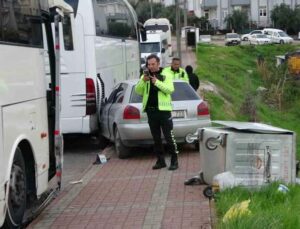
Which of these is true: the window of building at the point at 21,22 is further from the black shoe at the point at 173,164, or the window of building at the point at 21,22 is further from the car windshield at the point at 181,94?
A: the car windshield at the point at 181,94

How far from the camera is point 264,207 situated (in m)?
6.93

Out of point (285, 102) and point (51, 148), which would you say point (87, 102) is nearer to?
point (51, 148)

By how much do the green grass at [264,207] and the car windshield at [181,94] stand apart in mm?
4870

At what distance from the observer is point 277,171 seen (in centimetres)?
793

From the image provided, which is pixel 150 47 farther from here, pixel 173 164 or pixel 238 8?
pixel 238 8

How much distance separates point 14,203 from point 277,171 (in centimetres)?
324

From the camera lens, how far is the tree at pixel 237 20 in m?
101

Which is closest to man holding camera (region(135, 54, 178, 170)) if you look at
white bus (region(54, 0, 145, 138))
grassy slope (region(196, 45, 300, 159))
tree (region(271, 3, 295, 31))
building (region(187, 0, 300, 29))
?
white bus (region(54, 0, 145, 138))

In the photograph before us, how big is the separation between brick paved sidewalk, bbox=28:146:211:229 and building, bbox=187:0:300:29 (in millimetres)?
95486

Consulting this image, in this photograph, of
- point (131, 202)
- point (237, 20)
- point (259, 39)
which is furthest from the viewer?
point (237, 20)

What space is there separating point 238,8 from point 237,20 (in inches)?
196

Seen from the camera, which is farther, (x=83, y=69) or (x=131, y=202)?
(x=83, y=69)

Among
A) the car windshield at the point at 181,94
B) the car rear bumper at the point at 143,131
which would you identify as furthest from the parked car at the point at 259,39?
the car rear bumper at the point at 143,131

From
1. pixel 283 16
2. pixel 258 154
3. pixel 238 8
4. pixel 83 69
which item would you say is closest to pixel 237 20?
pixel 238 8
